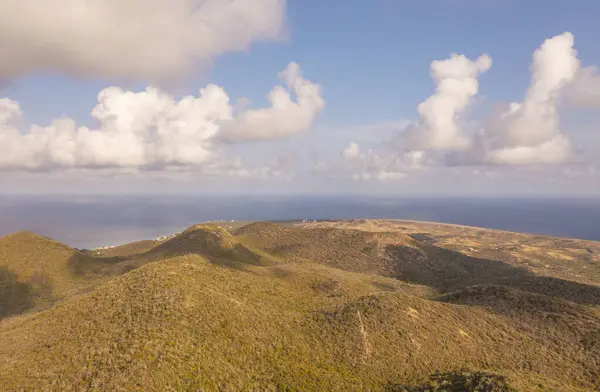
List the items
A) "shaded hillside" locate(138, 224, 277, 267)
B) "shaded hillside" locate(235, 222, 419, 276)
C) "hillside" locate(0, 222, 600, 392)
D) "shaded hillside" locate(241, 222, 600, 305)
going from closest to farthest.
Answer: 1. "hillside" locate(0, 222, 600, 392)
2. "shaded hillside" locate(138, 224, 277, 267)
3. "shaded hillside" locate(241, 222, 600, 305)
4. "shaded hillside" locate(235, 222, 419, 276)

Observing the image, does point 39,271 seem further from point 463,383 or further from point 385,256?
point 385,256

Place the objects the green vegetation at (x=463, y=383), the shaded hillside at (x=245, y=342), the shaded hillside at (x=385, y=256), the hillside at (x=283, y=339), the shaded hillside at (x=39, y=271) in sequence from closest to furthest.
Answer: the green vegetation at (x=463, y=383) → the shaded hillside at (x=245, y=342) → the hillside at (x=283, y=339) → the shaded hillside at (x=39, y=271) → the shaded hillside at (x=385, y=256)

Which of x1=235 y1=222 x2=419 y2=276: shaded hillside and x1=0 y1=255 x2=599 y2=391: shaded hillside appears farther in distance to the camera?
x1=235 y1=222 x2=419 y2=276: shaded hillside

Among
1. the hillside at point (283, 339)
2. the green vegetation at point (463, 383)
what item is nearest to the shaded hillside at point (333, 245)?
the hillside at point (283, 339)

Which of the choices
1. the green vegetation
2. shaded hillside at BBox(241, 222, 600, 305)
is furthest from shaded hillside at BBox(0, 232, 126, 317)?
the green vegetation

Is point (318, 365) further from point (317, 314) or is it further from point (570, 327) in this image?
point (570, 327)

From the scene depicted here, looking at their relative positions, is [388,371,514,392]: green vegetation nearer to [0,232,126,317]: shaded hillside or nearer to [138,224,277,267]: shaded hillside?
[138,224,277,267]: shaded hillside

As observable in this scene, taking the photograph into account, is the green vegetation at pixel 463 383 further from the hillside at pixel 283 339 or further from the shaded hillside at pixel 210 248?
the shaded hillside at pixel 210 248

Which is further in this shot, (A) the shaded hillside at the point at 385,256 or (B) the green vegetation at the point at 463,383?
(A) the shaded hillside at the point at 385,256

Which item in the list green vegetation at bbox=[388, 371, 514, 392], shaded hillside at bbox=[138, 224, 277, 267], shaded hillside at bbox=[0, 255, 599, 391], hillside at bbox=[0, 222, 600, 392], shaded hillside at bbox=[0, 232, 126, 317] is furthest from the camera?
shaded hillside at bbox=[138, 224, 277, 267]
